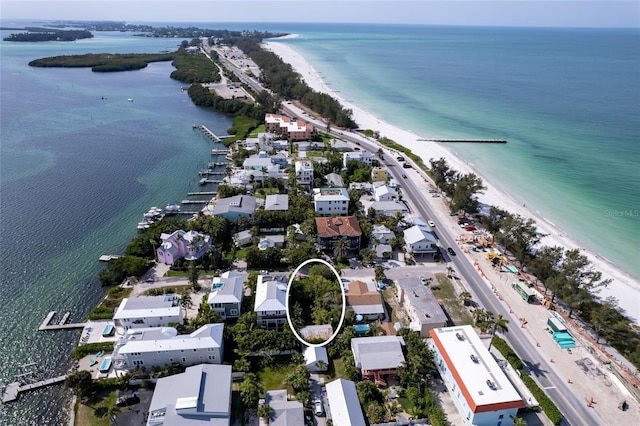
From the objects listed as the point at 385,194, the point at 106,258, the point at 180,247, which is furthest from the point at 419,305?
the point at 106,258

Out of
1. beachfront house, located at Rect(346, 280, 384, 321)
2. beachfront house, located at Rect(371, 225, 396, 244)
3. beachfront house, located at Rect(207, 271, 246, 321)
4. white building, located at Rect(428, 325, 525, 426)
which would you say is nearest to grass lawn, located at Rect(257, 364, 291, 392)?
beachfront house, located at Rect(207, 271, 246, 321)

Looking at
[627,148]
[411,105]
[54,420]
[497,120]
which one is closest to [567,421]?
[54,420]

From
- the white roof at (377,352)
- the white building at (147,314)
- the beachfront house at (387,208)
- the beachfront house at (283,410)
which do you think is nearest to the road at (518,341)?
the beachfront house at (387,208)

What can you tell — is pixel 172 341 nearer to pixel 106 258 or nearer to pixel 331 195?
pixel 106 258

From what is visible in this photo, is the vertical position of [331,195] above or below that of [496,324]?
above

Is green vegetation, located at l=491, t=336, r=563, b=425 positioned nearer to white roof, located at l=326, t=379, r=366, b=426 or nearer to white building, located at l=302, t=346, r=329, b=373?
white roof, located at l=326, t=379, r=366, b=426

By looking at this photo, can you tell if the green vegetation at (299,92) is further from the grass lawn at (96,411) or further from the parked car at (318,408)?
the grass lawn at (96,411)

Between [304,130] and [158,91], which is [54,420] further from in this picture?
[158,91]
